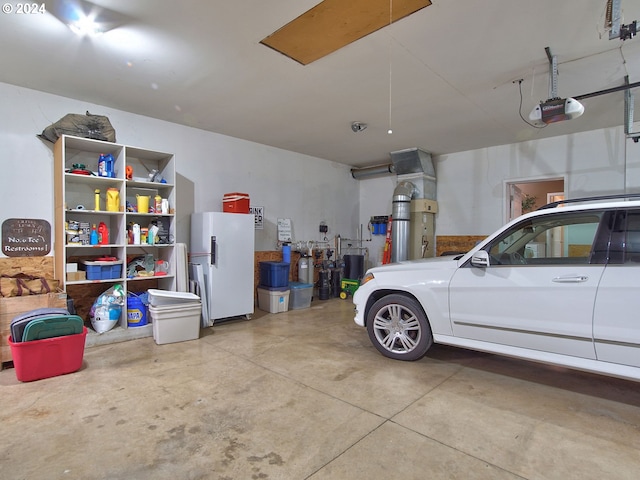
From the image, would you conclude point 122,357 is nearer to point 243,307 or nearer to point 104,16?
point 243,307

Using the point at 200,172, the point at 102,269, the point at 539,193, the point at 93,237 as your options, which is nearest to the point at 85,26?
the point at 93,237

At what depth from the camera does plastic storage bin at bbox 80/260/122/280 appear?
403cm

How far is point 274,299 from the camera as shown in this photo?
5.68 metres

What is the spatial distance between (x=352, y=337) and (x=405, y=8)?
3506 millimetres

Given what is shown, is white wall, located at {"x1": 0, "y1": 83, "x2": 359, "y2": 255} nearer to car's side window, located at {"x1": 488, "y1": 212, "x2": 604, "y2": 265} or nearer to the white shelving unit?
the white shelving unit

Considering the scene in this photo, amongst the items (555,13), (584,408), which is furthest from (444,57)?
(584,408)

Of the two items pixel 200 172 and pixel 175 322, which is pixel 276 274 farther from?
pixel 200 172

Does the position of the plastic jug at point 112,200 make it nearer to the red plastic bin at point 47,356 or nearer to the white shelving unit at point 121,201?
the white shelving unit at point 121,201

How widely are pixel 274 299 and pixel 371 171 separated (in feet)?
12.7

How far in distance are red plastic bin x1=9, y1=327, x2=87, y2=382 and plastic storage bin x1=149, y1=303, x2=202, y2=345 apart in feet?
2.73

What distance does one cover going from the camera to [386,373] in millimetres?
3182

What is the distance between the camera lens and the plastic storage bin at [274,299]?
Result: 18.6ft

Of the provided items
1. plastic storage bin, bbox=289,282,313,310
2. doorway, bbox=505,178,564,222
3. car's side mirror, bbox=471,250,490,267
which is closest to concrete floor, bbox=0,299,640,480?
car's side mirror, bbox=471,250,490,267
